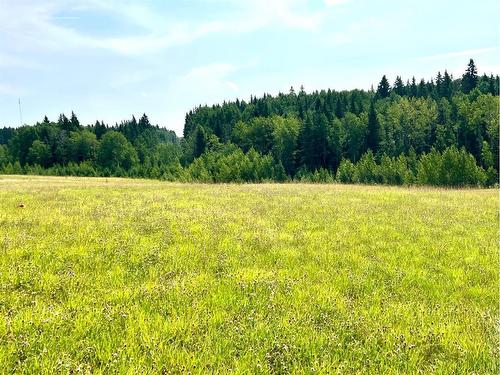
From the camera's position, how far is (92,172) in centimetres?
12681

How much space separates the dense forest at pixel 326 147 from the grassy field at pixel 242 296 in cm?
6526

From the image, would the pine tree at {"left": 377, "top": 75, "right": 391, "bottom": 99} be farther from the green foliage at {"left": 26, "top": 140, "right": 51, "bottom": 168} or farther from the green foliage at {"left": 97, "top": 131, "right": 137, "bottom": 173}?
the green foliage at {"left": 26, "top": 140, "right": 51, "bottom": 168}

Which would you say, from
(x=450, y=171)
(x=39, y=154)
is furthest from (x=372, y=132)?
(x=39, y=154)

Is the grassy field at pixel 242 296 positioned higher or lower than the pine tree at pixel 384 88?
lower

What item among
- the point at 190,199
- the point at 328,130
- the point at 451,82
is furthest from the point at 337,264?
the point at 451,82

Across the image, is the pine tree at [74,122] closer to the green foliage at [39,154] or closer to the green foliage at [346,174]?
the green foliage at [39,154]

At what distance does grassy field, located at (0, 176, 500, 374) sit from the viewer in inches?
202

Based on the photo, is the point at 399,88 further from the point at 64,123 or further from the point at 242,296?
the point at 242,296

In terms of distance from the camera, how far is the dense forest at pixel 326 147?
301 feet

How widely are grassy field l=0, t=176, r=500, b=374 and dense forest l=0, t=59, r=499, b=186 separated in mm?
65262

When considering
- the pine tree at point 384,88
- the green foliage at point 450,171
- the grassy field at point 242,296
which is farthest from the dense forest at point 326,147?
the grassy field at point 242,296

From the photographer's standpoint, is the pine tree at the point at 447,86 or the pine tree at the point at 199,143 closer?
the pine tree at the point at 199,143

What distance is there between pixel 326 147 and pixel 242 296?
407 feet

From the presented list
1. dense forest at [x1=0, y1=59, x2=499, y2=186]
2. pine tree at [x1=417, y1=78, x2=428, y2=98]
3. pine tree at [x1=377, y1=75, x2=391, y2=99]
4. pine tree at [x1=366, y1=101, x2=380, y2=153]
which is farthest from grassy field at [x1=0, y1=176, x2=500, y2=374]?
pine tree at [x1=377, y1=75, x2=391, y2=99]
